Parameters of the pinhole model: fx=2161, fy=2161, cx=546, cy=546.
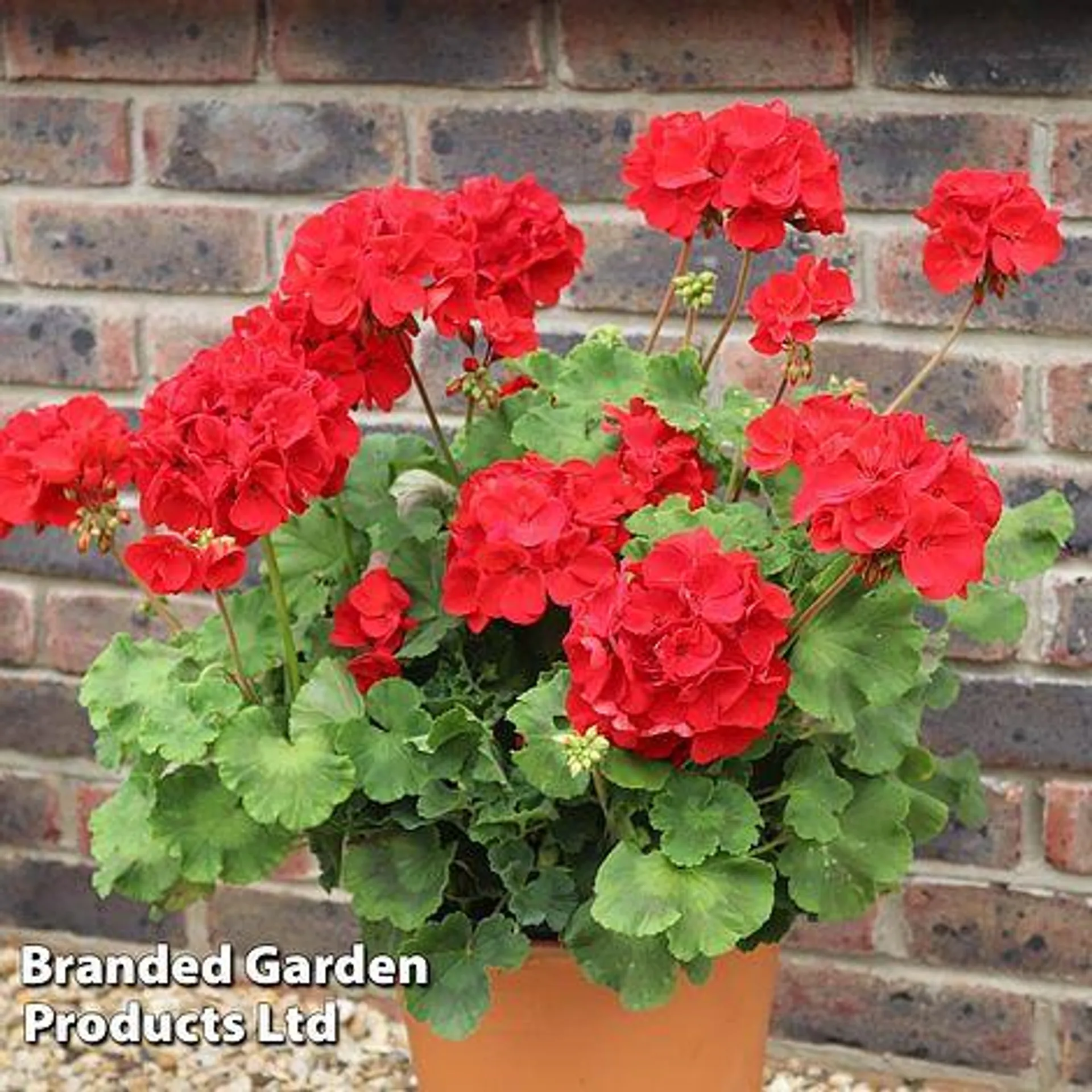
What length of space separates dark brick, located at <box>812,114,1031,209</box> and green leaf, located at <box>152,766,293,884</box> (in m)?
0.71

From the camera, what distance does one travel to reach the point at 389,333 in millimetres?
1309

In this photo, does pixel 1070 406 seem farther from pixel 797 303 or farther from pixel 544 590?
pixel 544 590

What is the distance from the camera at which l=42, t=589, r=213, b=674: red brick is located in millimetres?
1951

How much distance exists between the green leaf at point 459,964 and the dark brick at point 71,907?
78cm

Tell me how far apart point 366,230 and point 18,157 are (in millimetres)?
721

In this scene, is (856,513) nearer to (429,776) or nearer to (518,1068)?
(429,776)

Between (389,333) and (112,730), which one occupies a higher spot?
(389,333)

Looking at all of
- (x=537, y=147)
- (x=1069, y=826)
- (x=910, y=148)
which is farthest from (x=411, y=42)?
(x=1069, y=826)

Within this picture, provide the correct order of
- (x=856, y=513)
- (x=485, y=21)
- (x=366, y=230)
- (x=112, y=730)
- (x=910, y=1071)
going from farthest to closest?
(x=910, y=1071) < (x=485, y=21) < (x=112, y=730) < (x=366, y=230) < (x=856, y=513)

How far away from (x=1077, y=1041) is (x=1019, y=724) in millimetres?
285

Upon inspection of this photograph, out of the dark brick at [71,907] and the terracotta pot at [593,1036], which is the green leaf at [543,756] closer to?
the terracotta pot at [593,1036]

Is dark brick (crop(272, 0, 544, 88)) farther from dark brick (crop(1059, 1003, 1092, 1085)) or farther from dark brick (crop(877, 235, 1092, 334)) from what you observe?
dark brick (crop(1059, 1003, 1092, 1085))

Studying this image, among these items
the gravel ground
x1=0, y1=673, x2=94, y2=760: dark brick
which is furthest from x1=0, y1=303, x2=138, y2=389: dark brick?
the gravel ground

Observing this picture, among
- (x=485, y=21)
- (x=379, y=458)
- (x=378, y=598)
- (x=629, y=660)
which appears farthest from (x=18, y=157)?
(x=629, y=660)
